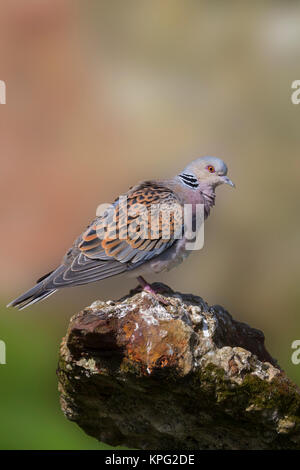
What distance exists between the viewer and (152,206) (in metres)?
4.97

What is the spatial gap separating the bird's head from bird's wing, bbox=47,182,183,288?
347mm

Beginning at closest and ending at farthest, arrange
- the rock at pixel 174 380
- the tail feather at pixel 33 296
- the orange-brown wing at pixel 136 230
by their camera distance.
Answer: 1. the rock at pixel 174 380
2. the tail feather at pixel 33 296
3. the orange-brown wing at pixel 136 230

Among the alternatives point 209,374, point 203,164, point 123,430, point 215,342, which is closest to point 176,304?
point 215,342

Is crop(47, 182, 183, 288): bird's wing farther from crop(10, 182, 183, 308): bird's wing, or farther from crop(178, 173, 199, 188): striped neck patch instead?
crop(178, 173, 199, 188): striped neck patch

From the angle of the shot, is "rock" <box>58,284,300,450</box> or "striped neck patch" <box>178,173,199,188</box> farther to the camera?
Result: "striped neck patch" <box>178,173,199,188</box>

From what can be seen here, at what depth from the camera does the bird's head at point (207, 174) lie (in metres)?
5.31

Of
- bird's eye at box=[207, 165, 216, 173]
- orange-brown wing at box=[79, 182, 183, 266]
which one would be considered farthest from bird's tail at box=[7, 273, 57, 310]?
bird's eye at box=[207, 165, 216, 173]

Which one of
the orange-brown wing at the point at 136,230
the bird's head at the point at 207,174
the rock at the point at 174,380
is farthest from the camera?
the bird's head at the point at 207,174

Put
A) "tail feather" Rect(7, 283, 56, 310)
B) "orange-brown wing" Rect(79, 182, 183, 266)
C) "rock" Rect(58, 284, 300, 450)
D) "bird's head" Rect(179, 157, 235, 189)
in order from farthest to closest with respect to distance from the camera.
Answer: "bird's head" Rect(179, 157, 235, 189) < "orange-brown wing" Rect(79, 182, 183, 266) < "tail feather" Rect(7, 283, 56, 310) < "rock" Rect(58, 284, 300, 450)

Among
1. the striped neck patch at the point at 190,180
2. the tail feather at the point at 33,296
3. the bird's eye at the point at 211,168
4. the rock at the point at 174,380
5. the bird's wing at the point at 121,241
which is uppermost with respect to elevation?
the bird's eye at the point at 211,168

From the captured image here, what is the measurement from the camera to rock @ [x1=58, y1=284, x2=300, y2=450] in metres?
3.99

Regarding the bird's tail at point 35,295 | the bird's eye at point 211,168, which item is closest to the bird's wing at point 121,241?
the bird's tail at point 35,295

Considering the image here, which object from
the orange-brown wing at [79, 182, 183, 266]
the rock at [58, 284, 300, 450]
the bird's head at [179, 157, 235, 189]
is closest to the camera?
the rock at [58, 284, 300, 450]

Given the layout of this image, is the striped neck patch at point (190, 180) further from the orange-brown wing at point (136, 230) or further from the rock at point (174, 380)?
the rock at point (174, 380)
